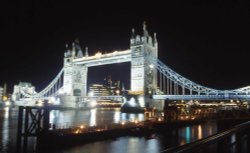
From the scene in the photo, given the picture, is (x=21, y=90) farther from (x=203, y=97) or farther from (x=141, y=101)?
Answer: (x=203, y=97)

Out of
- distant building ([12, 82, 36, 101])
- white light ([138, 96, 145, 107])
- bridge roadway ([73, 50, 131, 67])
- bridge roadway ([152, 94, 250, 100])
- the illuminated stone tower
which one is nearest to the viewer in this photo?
bridge roadway ([152, 94, 250, 100])

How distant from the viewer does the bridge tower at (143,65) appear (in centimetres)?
6431

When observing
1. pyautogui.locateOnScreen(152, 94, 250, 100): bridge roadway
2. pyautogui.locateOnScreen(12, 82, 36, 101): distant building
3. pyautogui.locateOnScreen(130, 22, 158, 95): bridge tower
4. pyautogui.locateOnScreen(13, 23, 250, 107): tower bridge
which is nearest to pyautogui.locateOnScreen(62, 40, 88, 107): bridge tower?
pyautogui.locateOnScreen(13, 23, 250, 107): tower bridge

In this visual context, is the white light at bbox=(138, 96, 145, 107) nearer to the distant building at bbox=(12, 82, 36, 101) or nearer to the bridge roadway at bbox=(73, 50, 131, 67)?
the bridge roadway at bbox=(73, 50, 131, 67)

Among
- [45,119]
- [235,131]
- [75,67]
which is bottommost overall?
[45,119]

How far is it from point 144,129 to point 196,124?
12013 millimetres

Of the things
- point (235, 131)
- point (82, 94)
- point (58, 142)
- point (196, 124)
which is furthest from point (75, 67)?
point (235, 131)

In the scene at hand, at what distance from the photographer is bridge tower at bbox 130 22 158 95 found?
64.3 metres

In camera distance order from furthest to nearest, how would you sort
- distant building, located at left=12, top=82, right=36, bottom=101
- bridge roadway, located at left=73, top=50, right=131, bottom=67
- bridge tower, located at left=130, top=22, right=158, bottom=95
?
1. distant building, located at left=12, top=82, right=36, bottom=101
2. bridge roadway, located at left=73, top=50, right=131, bottom=67
3. bridge tower, located at left=130, top=22, right=158, bottom=95

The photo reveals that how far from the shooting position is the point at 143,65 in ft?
214

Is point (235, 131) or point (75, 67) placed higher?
point (75, 67)

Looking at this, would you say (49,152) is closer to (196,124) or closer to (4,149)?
(4,149)

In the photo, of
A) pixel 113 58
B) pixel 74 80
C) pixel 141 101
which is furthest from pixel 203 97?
pixel 74 80

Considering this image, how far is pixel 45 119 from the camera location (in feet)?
63.7
